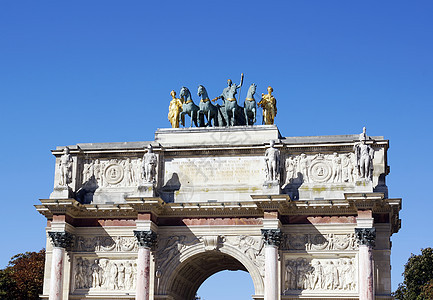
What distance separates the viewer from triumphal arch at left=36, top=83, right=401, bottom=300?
35.6 m

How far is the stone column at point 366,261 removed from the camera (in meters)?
34.2

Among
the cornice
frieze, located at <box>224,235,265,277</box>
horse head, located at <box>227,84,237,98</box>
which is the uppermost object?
horse head, located at <box>227,84,237,98</box>

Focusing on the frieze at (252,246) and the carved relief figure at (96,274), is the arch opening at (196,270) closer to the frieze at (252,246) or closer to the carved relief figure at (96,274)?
the frieze at (252,246)

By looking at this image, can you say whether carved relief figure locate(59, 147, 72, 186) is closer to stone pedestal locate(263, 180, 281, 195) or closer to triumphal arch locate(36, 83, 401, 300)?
triumphal arch locate(36, 83, 401, 300)

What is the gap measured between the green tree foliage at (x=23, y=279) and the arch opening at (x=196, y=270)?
12237mm

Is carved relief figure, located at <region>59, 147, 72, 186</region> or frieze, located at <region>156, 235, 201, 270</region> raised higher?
carved relief figure, located at <region>59, 147, 72, 186</region>

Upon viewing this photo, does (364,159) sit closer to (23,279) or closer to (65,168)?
(65,168)

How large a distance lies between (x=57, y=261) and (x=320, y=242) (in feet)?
39.1

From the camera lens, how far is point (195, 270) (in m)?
40.0

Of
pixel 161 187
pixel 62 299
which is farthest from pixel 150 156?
pixel 62 299

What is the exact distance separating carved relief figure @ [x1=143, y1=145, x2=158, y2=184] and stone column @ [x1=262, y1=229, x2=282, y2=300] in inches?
230

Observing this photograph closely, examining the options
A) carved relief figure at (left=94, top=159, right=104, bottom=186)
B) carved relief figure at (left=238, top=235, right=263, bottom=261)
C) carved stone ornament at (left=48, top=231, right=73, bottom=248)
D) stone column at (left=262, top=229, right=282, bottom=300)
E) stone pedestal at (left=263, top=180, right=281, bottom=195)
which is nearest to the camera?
stone column at (left=262, top=229, right=282, bottom=300)

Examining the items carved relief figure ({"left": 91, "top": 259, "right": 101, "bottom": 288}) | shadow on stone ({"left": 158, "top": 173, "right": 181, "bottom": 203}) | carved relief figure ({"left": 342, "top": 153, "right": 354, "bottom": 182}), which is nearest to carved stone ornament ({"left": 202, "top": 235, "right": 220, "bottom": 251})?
shadow on stone ({"left": 158, "top": 173, "right": 181, "bottom": 203})

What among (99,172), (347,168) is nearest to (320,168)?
(347,168)
